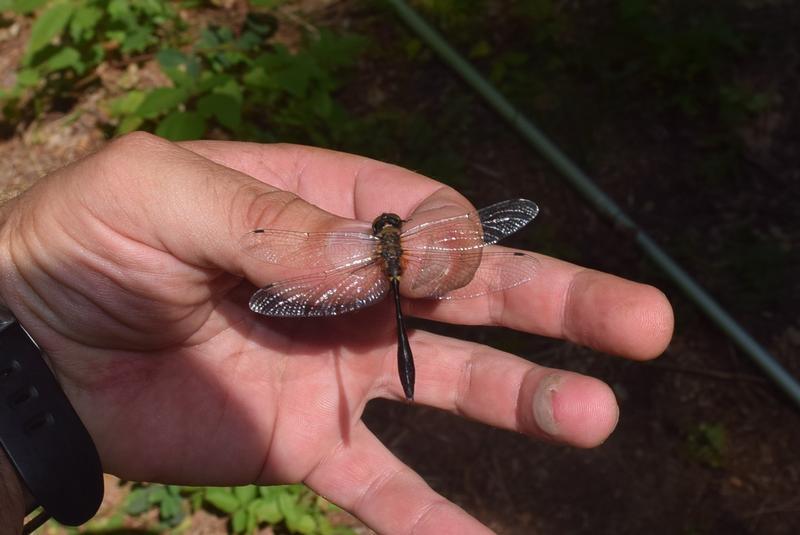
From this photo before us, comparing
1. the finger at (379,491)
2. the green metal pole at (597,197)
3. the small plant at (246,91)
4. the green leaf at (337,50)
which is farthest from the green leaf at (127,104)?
the finger at (379,491)

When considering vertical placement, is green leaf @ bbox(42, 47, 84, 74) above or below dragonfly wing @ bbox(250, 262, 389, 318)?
above

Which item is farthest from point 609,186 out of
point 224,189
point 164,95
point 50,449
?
point 50,449

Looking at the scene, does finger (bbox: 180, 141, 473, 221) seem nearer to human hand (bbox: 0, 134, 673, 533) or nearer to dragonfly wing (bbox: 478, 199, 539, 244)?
human hand (bbox: 0, 134, 673, 533)

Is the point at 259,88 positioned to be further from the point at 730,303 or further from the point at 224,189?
the point at 730,303

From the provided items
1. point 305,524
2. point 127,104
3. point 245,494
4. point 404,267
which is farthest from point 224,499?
point 127,104

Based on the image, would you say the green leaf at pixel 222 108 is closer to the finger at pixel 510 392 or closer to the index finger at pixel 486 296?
the index finger at pixel 486 296

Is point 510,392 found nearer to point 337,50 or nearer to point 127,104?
point 337,50

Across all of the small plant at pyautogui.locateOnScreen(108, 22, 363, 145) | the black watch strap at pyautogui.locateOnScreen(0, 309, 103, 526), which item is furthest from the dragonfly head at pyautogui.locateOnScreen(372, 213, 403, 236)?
the small plant at pyautogui.locateOnScreen(108, 22, 363, 145)
